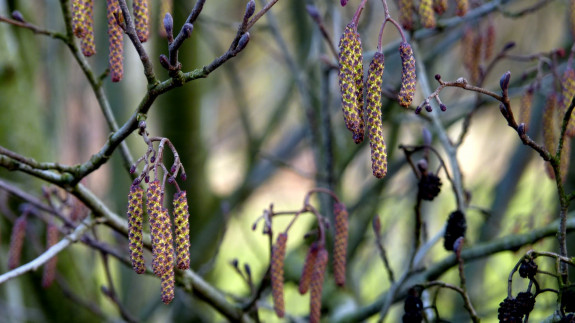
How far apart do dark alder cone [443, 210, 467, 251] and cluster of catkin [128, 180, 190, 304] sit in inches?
34.8

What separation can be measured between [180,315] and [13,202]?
4.37 feet

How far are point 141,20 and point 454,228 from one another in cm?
105

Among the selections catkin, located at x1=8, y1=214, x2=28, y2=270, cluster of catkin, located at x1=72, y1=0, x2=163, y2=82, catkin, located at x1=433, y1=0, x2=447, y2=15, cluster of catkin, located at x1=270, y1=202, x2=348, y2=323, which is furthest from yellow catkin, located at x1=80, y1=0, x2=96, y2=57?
catkin, located at x1=433, y1=0, x2=447, y2=15

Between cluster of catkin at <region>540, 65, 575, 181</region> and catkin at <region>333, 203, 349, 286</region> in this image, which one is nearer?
cluster of catkin at <region>540, 65, 575, 181</region>

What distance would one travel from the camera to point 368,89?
1.31 meters

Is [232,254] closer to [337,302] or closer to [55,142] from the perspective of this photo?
[55,142]

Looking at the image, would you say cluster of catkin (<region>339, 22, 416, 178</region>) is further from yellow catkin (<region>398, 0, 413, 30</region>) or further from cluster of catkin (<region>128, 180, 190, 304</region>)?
yellow catkin (<region>398, 0, 413, 30</region>)

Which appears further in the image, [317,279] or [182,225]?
[317,279]

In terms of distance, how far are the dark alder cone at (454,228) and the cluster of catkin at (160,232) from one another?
0.88m

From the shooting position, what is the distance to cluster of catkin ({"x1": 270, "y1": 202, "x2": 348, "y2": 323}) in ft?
6.11

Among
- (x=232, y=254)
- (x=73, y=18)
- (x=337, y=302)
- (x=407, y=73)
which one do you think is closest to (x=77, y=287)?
(x=337, y=302)

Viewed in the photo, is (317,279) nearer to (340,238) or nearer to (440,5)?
(340,238)

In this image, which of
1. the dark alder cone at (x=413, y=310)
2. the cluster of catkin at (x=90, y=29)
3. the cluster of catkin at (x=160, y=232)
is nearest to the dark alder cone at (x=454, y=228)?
the dark alder cone at (x=413, y=310)

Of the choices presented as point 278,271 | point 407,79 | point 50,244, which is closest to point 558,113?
point 407,79
